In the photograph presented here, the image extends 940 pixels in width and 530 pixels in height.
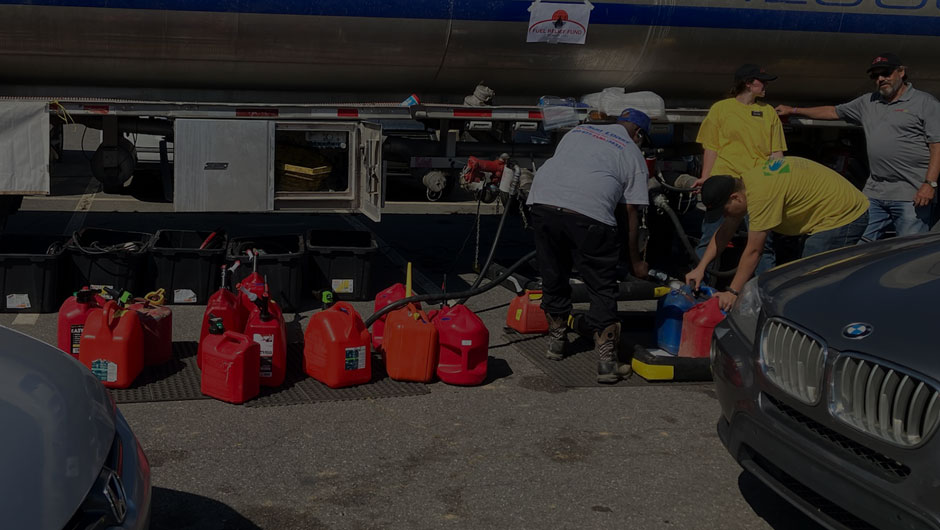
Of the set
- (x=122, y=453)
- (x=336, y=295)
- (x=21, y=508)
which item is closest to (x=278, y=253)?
(x=336, y=295)

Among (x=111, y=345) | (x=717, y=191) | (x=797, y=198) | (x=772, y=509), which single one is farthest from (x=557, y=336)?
(x=111, y=345)

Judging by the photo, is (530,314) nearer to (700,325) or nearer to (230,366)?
(700,325)

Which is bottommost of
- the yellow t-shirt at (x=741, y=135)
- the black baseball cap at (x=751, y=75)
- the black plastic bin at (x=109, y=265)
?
the black plastic bin at (x=109, y=265)

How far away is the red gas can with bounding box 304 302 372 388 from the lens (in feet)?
18.4

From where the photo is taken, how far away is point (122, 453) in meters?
3.03

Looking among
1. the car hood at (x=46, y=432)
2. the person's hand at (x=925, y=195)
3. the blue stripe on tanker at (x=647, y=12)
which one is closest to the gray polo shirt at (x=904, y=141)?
the person's hand at (x=925, y=195)

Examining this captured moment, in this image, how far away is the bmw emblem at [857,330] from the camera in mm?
3463

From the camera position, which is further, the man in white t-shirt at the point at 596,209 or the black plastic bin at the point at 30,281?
the black plastic bin at the point at 30,281

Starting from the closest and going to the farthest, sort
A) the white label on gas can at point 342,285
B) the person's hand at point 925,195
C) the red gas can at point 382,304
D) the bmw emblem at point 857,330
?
1. the bmw emblem at point 857,330
2. the red gas can at point 382,304
3. the person's hand at point 925,195
4. the white label on gas can at point 342,285

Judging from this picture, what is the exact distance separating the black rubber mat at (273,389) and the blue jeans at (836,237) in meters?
2.45

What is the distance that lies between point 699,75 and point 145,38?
4.42m

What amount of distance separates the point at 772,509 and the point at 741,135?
3399mm

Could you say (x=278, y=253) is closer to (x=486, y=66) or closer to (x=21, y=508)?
(x=486, y=66)

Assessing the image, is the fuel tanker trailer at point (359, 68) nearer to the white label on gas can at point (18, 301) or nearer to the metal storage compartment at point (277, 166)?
the metal storage compartment at point (277, 166)
